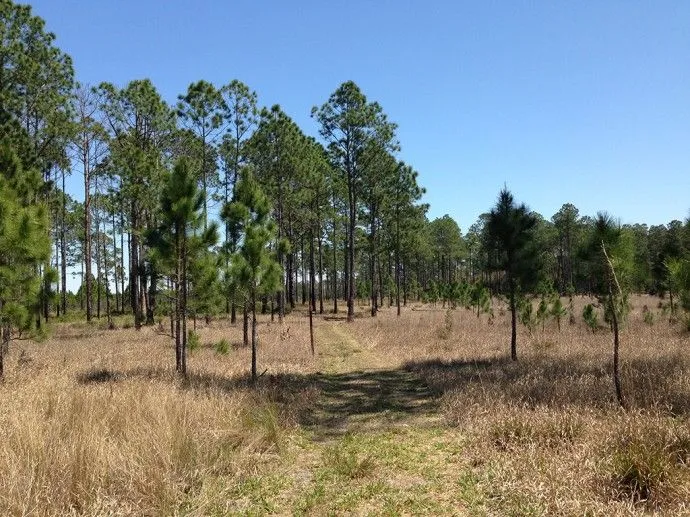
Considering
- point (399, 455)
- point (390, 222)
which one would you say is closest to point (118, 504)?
point (399, 455)

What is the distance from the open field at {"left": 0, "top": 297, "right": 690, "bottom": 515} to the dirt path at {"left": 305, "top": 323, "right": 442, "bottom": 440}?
0.07 m

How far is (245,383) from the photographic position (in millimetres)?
11555

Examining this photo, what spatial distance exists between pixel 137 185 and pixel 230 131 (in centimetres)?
605

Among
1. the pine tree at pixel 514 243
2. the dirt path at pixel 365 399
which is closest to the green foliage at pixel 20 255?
the dirt path at pixel 365 399

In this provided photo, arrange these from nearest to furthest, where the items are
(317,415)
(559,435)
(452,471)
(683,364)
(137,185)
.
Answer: (452,471), (559,435), (317,415), (683,364), (137,185)

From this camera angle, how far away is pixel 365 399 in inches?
422

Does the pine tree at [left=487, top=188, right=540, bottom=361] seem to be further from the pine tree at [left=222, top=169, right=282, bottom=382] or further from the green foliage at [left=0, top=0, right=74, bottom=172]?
the green foliage at [left=0, top=0, right=74, bottom=172]

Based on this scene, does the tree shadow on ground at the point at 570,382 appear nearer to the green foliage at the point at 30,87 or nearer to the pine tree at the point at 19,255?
the pine tree at the point at 19,255

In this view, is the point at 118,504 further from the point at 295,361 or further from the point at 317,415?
the point at 295,361

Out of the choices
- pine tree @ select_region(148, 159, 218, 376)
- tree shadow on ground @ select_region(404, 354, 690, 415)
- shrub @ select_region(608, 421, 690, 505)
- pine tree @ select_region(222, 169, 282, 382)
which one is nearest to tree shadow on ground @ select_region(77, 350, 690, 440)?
tree shadow on ground @ select_region(404, 354, 690, 415)

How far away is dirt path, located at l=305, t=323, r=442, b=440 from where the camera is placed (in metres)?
8.54

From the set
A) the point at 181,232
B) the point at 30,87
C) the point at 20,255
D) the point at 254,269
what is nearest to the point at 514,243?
the point at 254,269

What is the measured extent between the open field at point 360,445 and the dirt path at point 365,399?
0.07m

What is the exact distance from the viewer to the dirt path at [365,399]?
8539mm
